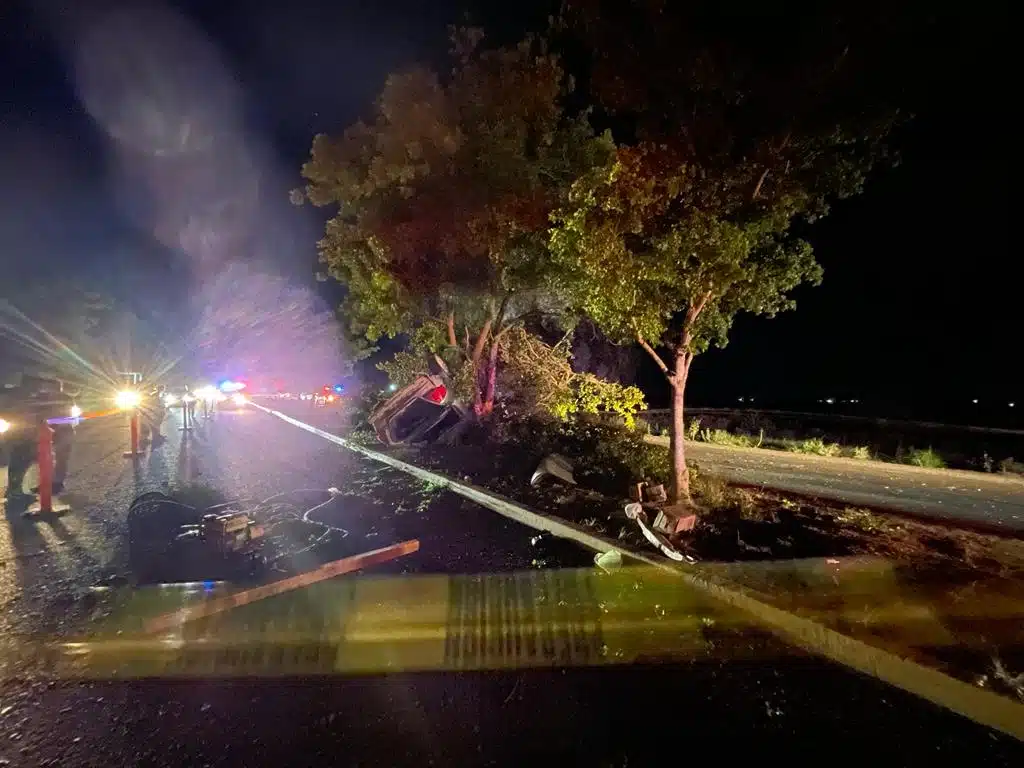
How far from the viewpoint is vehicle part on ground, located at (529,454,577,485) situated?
941 centimetres

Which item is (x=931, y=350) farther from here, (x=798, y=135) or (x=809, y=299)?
(x=798, y=135)

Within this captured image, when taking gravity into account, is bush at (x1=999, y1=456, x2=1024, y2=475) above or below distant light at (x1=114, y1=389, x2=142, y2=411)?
below

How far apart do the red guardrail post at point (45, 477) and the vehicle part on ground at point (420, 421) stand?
25.3ft

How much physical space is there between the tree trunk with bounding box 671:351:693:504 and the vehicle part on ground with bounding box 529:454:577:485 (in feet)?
6.47

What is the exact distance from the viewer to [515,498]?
340 inches

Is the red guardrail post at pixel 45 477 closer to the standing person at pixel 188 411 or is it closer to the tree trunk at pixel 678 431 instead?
the tree trunk at pixel 678 431

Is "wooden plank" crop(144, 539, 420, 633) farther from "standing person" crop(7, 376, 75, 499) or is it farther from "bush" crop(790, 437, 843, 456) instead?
"bush" crop(790, 437, 843, 456)

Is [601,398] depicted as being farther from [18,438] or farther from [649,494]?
[18,438]

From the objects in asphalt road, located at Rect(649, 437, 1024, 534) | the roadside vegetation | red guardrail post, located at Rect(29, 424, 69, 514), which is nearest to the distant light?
red guardrail post, located at Rect(29, 424, 69, 514)

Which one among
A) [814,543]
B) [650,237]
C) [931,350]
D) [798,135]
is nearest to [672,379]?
[650,237]

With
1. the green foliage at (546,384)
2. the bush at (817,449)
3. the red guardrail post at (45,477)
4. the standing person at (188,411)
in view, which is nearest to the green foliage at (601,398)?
the green foliage at (546,384)

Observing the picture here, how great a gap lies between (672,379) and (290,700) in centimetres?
554

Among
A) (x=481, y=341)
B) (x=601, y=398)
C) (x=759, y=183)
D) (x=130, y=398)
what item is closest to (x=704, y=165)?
(x=759, y=183)

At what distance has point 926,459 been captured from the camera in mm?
12234
